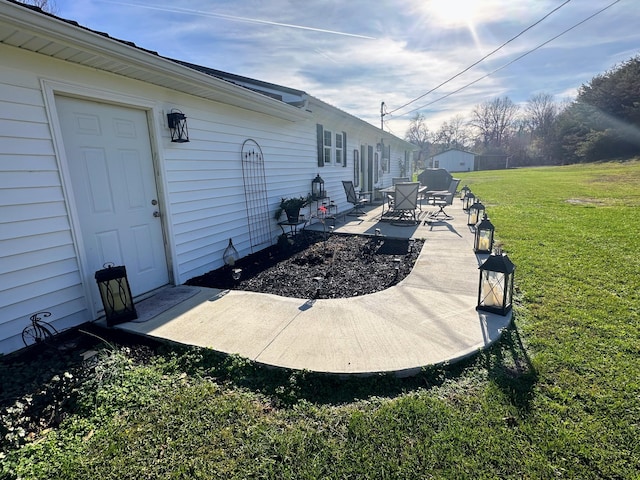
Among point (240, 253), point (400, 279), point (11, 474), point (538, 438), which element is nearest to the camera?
point (11, 474)

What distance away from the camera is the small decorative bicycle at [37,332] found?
272cm

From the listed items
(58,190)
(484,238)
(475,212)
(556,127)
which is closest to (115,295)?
(58,190)

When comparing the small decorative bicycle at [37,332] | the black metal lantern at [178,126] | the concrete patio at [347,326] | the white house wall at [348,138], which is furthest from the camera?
the white house wall at [348,138]

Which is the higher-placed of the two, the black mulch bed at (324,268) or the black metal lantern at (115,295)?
the black metal lantern at (115,295)

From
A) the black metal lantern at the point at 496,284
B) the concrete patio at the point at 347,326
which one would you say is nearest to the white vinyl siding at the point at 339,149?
the concrete patio at the point at 347,326

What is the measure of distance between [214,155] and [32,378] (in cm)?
343

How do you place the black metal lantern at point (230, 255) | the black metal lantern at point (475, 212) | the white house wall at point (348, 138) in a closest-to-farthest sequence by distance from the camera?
the black metal lantern at point (230, 255) < the black metal lantern at point (475, 212) < the white house wall at point (348, 138)

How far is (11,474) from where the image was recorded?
1606mm

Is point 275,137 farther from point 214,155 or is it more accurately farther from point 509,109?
point 509,109

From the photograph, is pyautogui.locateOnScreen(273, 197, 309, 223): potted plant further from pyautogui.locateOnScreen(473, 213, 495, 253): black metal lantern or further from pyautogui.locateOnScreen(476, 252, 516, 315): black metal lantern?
pyautogui.locateOnScreen(476, 252, 516, 315): black metal lantern

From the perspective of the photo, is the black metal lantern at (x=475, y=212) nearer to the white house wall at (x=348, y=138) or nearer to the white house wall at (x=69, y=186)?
the white house wall at (x=348, y=138)

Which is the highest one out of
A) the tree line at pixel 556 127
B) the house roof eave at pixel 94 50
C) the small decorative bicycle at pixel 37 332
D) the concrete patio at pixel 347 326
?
the tree line at pixel 556 127

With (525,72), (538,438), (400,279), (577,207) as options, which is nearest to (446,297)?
(400,279)

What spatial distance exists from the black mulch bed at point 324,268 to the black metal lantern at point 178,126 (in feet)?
6.20
